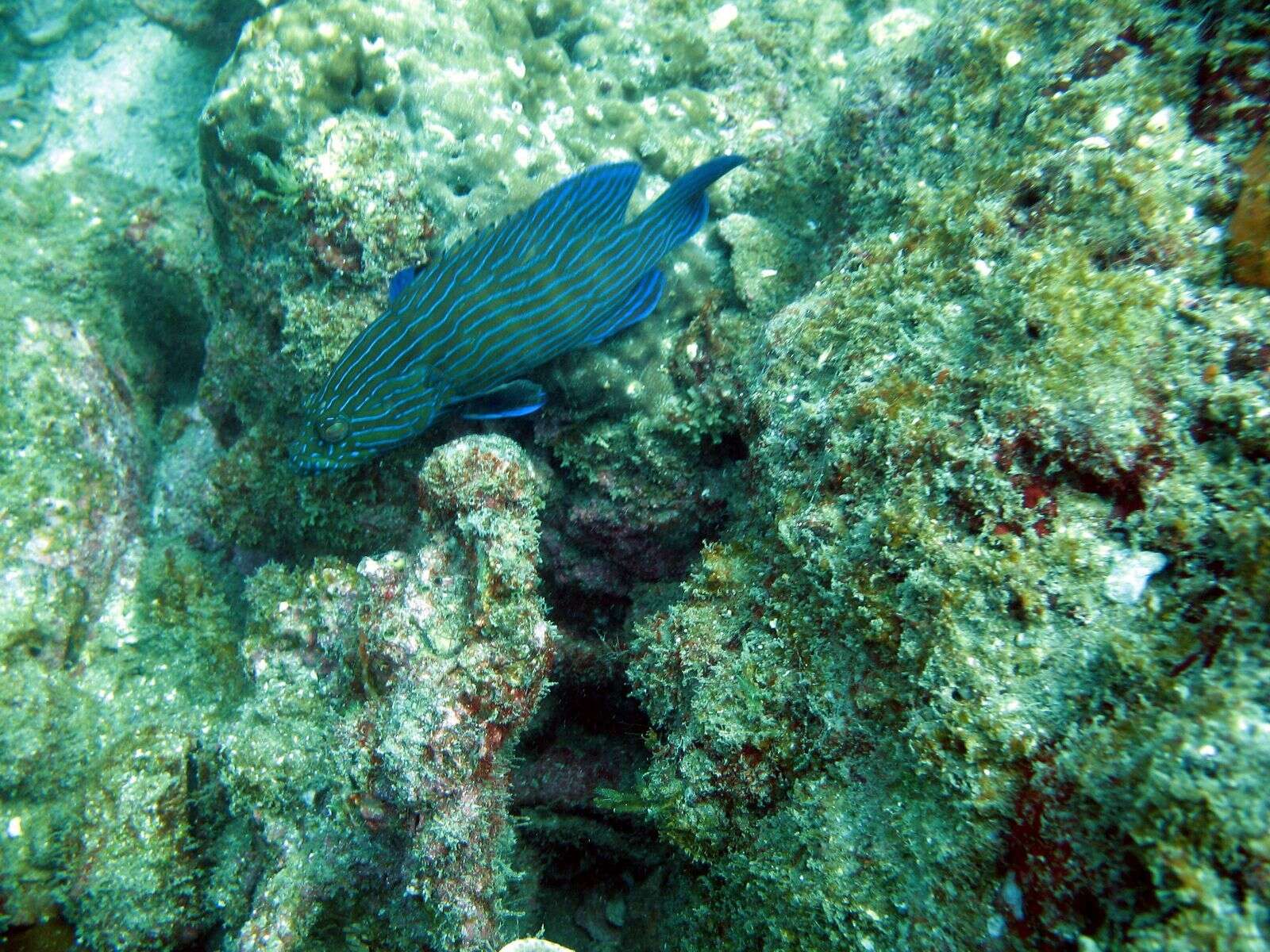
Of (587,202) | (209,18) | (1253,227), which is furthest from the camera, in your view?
(209,18)

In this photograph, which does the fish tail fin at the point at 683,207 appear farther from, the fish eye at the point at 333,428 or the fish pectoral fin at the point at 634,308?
the fish eye at the point at 333,428

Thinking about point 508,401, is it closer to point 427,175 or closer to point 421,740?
point 427,175

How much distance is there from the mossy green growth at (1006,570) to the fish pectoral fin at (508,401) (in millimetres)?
1236

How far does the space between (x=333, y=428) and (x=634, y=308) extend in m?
1.66

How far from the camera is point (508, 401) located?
336 cm

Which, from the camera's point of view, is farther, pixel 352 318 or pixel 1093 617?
pixel 352 318

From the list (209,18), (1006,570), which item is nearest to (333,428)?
(1006,570)

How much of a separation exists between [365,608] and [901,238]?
2.79m

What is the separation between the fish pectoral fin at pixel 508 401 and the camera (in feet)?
10.8

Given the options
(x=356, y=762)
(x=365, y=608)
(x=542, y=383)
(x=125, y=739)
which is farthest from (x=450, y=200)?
(x=125, y=739)

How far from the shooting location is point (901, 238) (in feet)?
8.03

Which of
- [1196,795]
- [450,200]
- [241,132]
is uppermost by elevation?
[241,132]

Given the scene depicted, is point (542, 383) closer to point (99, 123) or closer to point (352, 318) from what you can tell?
point (352, 318)

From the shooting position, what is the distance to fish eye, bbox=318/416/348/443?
326cm
